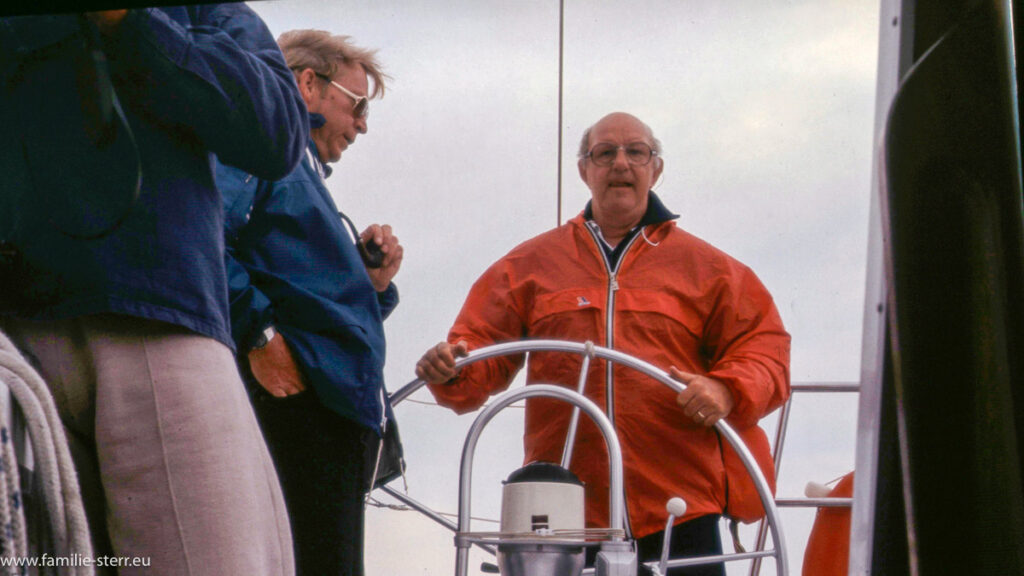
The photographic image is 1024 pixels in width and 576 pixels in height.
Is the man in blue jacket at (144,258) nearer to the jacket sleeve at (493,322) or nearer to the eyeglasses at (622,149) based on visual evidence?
the jacket sleeve at (493,322)

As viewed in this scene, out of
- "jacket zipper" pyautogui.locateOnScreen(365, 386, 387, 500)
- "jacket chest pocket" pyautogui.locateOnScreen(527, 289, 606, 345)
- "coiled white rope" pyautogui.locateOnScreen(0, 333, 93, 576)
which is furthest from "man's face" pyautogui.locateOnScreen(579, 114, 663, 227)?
"coiled white rope" pyautogui.locateOnScreen(0, 333, 93, 576)

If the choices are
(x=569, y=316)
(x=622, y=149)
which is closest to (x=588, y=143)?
(x=622, y=149)

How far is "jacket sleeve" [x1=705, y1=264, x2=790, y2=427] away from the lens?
1359 millimetres

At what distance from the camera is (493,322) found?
57.1 inches

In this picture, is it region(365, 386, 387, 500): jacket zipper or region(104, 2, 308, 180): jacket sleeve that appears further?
region(365, 386, 387, 500): jacket zipper

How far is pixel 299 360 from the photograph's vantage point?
42.9 inches

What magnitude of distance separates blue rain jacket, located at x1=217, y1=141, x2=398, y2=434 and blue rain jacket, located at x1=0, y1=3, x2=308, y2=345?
0.72 ft

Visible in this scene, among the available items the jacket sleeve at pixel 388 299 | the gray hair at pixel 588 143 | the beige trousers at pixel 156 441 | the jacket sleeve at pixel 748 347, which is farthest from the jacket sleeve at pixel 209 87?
the gray hair at pixel 588 143

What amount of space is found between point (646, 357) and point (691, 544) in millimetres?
245

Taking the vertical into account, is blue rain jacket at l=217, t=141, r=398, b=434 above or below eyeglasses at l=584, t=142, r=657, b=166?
below

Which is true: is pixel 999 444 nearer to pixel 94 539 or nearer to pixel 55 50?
pixel 94 539

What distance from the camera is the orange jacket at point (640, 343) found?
1.34m

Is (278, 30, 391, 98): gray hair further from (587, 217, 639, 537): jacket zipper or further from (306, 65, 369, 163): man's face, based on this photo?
(587, 217, 639, 537): jacket zipper

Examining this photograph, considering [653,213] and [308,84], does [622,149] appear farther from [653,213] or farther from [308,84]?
[308,84]
